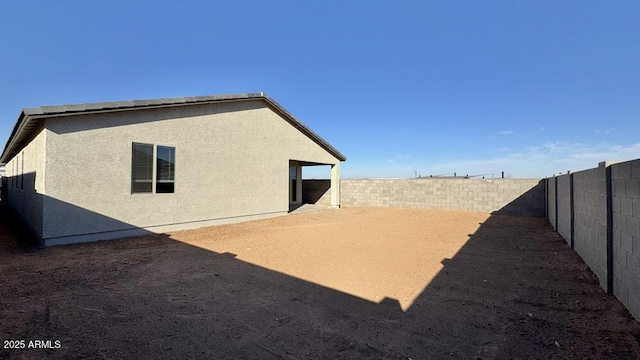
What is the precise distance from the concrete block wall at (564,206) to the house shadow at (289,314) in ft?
7.20

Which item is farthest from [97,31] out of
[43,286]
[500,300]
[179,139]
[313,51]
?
[500,300]

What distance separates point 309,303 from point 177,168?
25.3 feet

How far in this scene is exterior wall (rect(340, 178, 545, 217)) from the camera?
14.1 meters

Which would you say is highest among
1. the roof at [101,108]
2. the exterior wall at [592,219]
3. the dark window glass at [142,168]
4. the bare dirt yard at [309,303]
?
the roof at [101,108]

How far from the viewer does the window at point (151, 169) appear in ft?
28.4

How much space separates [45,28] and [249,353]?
12139 millimetres

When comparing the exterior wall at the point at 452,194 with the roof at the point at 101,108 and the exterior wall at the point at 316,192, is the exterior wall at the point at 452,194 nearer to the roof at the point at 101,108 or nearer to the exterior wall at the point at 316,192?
the exterior wall at the point at 316,192

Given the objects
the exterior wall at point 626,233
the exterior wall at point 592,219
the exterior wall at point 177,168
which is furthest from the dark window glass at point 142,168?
the exterior wall at point 592,219

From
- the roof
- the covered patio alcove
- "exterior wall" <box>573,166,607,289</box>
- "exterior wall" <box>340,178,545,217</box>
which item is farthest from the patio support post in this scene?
"exterior wall" <box>573,166,607,289</box>

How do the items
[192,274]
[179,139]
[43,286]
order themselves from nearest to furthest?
[43,286] → [192,274] → [179,139]

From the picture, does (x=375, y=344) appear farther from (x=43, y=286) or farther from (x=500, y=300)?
(x=43, y=286)

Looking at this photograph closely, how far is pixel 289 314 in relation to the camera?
3.55 meters

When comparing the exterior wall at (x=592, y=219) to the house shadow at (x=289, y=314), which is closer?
the house shadow at (x=289, y=314)

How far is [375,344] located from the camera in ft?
9.42
